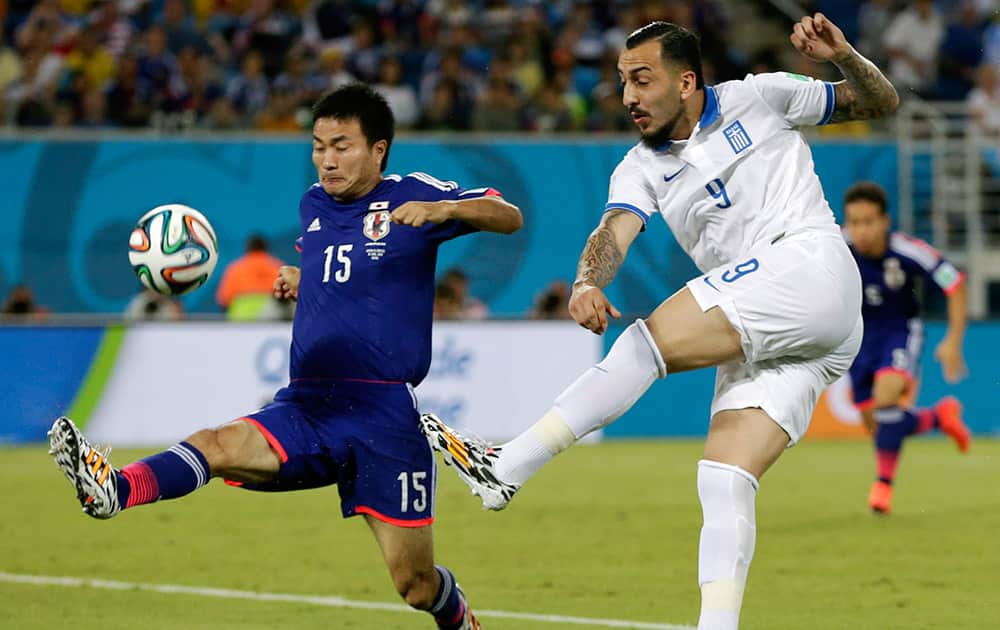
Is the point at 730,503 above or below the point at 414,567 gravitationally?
above

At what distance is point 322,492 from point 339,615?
5921mm

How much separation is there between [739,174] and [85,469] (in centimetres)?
249

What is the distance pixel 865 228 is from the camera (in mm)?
11367

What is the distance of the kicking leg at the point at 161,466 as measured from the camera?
5430 mm

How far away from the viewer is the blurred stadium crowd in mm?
Result: 19000

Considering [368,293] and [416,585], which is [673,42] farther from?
[416,585]

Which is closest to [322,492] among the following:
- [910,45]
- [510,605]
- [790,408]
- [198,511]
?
[198,511]

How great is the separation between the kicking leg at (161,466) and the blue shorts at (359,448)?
76mm

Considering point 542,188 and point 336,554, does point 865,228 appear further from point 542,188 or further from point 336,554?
point 542,188

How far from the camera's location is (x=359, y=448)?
19.6 feet

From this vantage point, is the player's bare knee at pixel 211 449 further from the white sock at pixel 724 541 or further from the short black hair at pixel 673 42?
the short black hair at pixel 673 42

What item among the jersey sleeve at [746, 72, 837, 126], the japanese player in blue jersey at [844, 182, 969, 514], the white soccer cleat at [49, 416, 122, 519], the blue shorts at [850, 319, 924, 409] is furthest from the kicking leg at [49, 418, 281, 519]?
the blue shorts at [850, 319, 924, 409]

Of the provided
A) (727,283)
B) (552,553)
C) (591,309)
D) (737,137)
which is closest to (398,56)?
(552,553)

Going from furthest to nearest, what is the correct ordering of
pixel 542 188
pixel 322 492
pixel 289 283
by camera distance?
1. pixel 542 188
2. pixel 322 492
3. pixel 289 283
